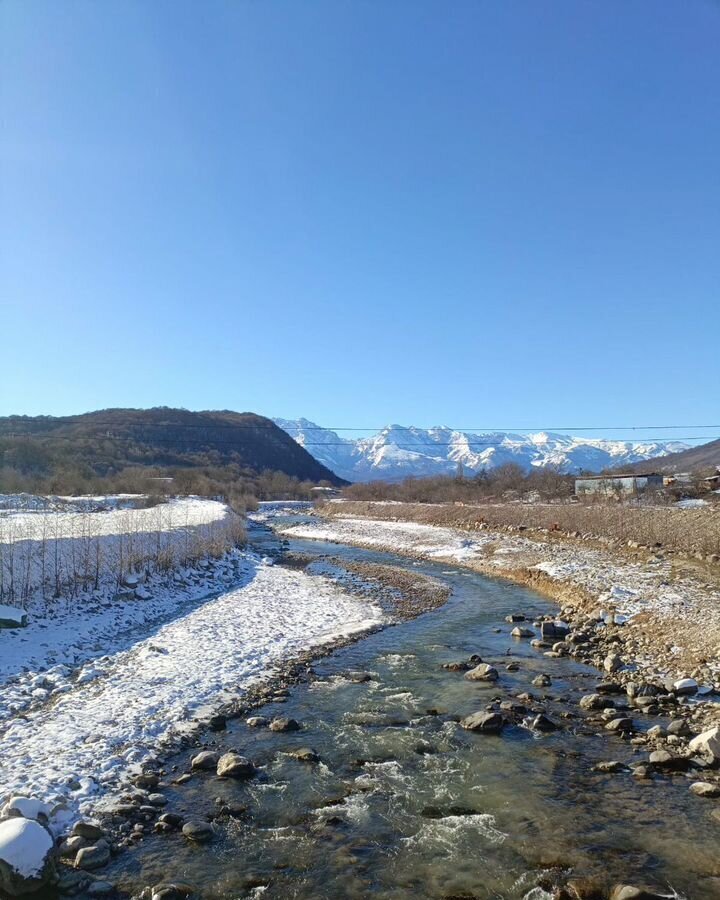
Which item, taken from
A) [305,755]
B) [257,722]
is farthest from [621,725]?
[257,722]

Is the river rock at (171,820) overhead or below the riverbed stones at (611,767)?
overhead

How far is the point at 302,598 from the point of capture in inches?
1077

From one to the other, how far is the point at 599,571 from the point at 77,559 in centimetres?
2431

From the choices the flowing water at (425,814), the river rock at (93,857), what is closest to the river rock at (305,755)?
the flowing water at (425,814)

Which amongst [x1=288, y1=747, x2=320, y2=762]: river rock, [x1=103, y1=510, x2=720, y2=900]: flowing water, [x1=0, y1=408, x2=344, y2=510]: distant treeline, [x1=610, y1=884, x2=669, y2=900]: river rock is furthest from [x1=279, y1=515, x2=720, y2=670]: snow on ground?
[x1=0, y1=408, x2=344, y2=510]: distant treeline

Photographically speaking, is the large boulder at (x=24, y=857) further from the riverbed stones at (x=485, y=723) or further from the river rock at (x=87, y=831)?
the riverbed stones at (x=485, y=723)

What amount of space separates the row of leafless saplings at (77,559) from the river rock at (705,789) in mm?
19632

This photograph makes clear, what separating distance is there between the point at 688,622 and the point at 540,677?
5.97 m

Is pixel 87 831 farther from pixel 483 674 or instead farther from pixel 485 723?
pixel 483 674

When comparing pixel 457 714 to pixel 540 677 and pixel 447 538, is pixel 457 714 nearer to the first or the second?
pixel 540 677

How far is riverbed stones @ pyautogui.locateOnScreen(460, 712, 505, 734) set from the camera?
40.9ft

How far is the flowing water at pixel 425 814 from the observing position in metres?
7.71

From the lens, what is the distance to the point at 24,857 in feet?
24.0

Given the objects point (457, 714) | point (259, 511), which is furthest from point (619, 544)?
point (259, 511)
